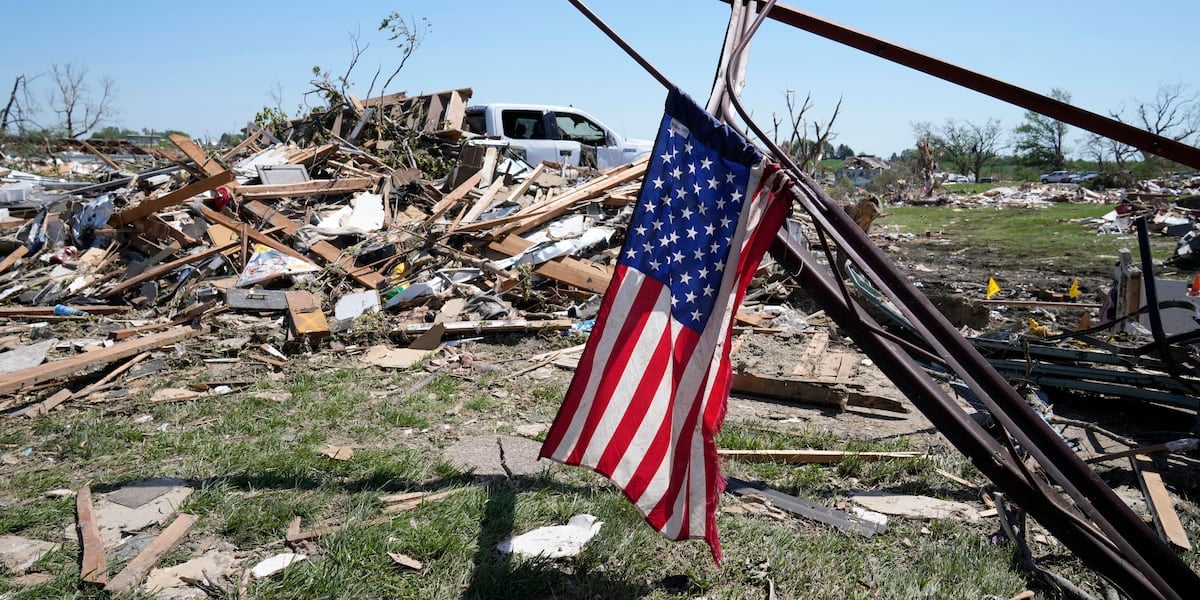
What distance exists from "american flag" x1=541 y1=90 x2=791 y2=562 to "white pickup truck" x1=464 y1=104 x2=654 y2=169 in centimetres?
1107

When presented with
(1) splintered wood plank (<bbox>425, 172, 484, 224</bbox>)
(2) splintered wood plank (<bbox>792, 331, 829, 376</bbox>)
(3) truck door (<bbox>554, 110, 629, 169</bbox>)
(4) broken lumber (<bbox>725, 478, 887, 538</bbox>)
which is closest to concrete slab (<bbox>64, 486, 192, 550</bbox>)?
(4) broken lumber (<bbox>725, 478, 887, 538</bbox>)

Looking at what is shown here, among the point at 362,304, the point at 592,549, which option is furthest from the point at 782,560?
the point at 362,304

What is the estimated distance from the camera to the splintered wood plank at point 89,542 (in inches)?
116

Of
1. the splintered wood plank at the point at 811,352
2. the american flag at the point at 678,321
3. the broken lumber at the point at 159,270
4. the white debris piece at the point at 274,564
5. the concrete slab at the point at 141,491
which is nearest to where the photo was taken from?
the american flag at the point at 678,321

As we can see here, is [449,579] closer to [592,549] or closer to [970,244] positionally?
[592,549]

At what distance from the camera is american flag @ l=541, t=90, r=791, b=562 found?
8.86 ft

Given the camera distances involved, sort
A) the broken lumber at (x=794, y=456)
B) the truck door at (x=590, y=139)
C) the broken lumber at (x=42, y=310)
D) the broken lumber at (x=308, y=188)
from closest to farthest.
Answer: the broken lumber at (x=794, y=456) < the broken lumber at (x=42, y=310) < the broken lumber at (x=308, y=188) < the truck door at (x=590, y=139)

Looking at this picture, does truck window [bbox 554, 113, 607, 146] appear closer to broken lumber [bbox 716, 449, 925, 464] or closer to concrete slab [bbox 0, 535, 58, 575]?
broken lumber [bbox 716, 449, 925, 464]

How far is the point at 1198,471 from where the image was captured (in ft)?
13.9

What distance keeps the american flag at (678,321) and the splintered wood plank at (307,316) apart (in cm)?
448

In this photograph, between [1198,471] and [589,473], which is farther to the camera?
[1198,471]

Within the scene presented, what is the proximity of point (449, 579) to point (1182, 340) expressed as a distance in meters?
3.86

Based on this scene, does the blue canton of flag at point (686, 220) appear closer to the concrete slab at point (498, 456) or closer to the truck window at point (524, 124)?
the concrete slab at point (498, 456)

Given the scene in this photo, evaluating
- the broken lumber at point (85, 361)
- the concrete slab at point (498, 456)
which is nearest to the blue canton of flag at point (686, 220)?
the concrete slab at point (498, 456)
